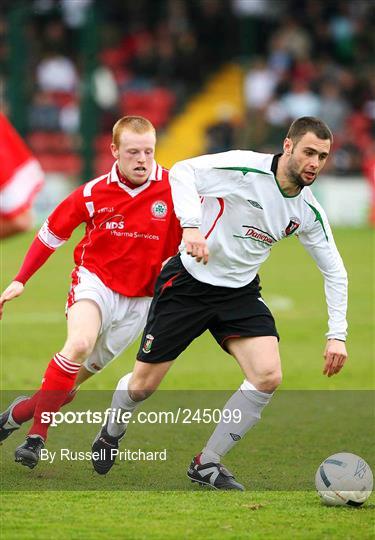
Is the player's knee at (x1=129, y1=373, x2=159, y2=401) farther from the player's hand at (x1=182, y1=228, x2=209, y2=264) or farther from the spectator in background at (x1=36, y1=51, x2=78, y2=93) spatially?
the spectator in background at (x1=36, y1=51, x2=78, y2=93)

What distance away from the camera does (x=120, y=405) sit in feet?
23.7

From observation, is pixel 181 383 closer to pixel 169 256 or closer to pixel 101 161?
pixel 169 256

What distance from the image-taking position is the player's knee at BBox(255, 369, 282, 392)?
675cm

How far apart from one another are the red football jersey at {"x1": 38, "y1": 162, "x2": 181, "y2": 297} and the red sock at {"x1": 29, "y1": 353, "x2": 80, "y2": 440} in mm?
700

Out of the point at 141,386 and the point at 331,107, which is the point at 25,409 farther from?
the point at 331,107

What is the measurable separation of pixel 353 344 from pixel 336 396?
2838 mm

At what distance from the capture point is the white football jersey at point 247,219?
6.77 m

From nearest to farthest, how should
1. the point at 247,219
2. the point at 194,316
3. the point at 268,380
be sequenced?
the point at 268,380
the point at 247,219
the point at 194,316

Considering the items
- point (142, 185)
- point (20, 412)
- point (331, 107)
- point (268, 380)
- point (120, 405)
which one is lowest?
point (331, 107)

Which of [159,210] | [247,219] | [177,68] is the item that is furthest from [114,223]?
[177,68]

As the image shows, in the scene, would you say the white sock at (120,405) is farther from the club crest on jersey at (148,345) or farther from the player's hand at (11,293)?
the player's hand at (11,293)

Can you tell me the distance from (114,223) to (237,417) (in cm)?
150

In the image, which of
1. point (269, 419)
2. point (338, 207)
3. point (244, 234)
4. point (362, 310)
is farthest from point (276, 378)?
point (338, 207)

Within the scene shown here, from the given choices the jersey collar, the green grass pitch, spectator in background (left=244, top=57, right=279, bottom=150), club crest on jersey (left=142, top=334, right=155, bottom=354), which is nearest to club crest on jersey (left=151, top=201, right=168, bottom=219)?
the jersey collar
